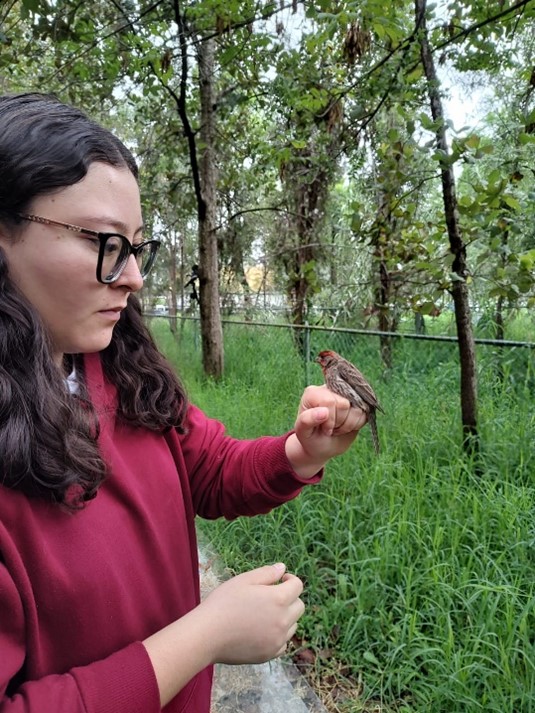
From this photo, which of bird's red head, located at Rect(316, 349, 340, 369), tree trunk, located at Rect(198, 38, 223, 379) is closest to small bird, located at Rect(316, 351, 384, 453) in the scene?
bird's red head, located at Rect(316, 349, 340, 369)

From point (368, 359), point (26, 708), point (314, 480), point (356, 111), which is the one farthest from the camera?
point (368, 359)

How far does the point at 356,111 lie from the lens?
2.97m

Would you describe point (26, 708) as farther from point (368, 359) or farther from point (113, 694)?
point (368, 359)

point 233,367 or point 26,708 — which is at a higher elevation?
point 233,367

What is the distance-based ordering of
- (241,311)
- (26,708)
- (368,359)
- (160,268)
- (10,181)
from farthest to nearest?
(160,268) → (241,311) → (368,359) → (10,181) → (26,708)

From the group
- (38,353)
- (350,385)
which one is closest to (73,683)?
(38,353)

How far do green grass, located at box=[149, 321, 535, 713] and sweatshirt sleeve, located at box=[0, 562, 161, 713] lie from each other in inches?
Result: 57.7

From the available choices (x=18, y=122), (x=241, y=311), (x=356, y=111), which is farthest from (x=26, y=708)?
(x=241, y=311)

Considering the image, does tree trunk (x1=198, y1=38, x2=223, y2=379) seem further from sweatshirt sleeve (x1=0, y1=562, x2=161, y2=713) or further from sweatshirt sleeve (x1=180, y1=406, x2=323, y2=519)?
sweatshirt sleeve (x1=0, y1=562, x2=161, y2=713)

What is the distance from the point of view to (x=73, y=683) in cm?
72

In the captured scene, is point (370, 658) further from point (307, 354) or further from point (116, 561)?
point (307, 354)

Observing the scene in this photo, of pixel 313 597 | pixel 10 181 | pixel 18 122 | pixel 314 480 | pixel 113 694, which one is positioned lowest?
pixel 313 597

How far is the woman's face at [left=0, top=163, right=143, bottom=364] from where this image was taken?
0.88m

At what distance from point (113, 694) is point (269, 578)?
13.6 inches
